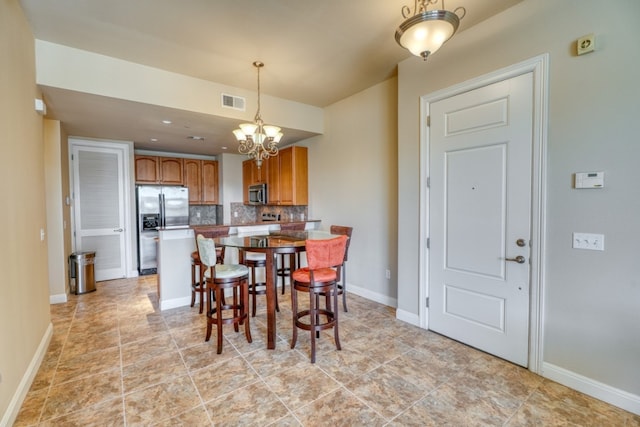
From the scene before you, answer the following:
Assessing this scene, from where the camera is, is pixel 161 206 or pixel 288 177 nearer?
pixel 288 177

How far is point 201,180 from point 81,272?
9.21 feet

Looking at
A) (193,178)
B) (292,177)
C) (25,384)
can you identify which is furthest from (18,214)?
(193,178)

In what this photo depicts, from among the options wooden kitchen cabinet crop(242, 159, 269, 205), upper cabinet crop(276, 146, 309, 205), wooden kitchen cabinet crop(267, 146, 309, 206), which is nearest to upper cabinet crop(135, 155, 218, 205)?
wooden kitchen cabinet crop(242, 159, 269, 205)

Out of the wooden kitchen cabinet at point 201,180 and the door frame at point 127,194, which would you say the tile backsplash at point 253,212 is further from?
the door frame at point 127,194

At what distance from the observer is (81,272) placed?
4332 millimetres

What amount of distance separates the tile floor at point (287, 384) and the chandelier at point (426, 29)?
7.48 ft

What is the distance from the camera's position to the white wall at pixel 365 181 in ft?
12.1

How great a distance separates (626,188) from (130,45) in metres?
4.10

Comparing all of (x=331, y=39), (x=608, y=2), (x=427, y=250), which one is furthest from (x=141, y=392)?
(x=608, y=2)

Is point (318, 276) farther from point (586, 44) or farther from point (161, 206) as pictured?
point (161, 206)

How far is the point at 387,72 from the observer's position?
339 centimetres

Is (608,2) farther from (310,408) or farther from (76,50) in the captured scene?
(76,50)

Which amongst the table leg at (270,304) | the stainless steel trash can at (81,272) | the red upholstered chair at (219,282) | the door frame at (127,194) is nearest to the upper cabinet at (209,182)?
the door frame at (127,194)

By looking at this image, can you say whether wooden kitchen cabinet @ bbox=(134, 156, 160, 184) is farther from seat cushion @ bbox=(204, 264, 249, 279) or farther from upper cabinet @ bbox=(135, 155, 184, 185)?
seat cushion @ bbox=(204, 264, 249, 279)
